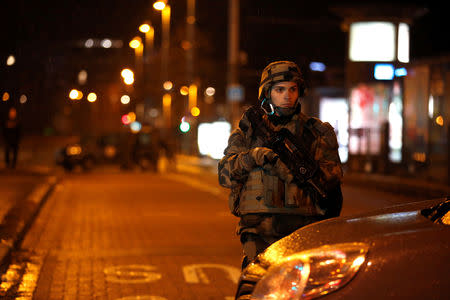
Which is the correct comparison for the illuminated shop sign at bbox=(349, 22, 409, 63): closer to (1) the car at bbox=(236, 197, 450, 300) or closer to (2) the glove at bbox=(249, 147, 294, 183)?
(2) the glove at bbox=(249, 147, 294, 183)

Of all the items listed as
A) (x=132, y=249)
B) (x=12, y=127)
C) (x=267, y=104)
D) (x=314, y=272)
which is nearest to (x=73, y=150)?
(x=12, y=127)

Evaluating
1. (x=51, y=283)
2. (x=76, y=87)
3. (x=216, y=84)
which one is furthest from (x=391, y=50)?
(x=216, y=84)

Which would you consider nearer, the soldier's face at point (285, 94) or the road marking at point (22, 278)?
the soldier's face at point (285, 94)

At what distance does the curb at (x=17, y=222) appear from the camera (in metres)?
9.36

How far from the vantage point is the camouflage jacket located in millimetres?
4469

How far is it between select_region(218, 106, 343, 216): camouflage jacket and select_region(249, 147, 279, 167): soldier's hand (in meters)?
0.06

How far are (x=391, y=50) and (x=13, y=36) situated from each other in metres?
14.7

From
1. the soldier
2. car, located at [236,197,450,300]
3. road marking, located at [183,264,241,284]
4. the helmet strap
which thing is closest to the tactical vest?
the soldier

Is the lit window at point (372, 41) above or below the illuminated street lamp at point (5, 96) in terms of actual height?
above

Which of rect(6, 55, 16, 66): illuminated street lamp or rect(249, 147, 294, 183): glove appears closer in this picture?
rect(249, 147, 294, 183): glove

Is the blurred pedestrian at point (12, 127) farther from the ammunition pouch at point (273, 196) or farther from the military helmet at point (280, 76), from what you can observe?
the ammunition pouch at point (273, 196)

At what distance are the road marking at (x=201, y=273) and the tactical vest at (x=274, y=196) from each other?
3633 millimetres

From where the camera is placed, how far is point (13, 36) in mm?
10391

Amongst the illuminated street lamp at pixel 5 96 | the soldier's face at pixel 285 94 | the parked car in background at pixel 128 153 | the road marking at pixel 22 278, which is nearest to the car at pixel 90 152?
the parked car in background at pixel 128 153
